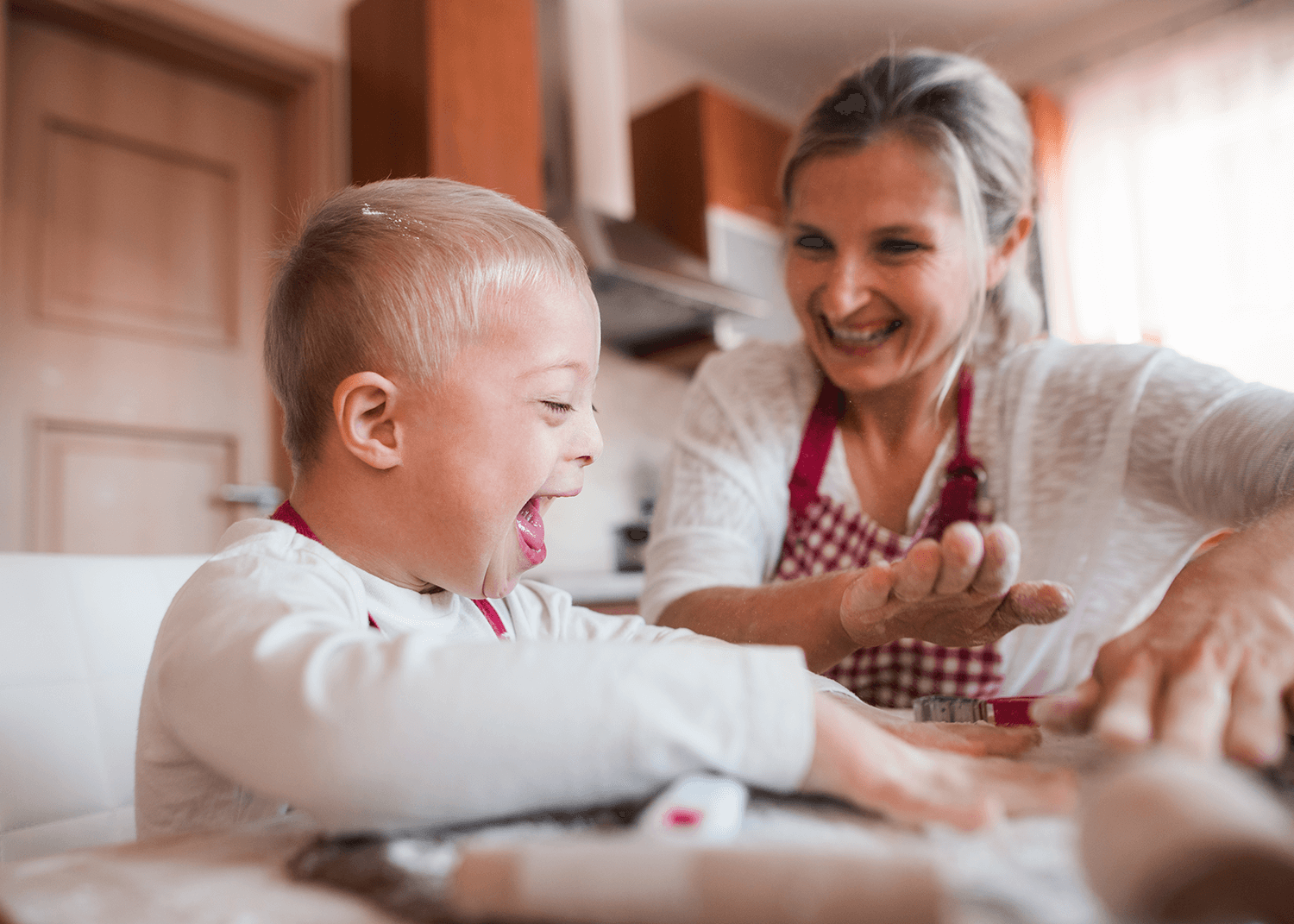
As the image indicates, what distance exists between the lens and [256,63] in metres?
2.53

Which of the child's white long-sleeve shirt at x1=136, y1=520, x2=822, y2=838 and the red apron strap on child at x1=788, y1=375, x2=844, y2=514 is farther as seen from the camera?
the red apron strap on child at x1=788, y1=375, x2=844, y2=514

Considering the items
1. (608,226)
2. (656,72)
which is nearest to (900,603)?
(608,226)

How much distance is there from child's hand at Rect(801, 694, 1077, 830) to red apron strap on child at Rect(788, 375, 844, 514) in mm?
693

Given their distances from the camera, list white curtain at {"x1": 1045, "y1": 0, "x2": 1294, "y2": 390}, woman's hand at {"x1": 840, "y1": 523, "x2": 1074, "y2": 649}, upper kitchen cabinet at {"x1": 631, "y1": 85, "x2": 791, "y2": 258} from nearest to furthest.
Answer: woman's hand at {"x1": 840, "y1": 523, "x2": 1074, "y2": 649}, white curtain at {"x1": 1045, "y1": 0, "x2": 1294, "y2": 390}, upper kitchen cabinet at {"x1": 631, "y1": 85, "x2": 791, "y2": 258}

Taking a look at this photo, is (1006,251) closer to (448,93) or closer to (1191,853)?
(1191,853)

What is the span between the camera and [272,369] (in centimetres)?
77

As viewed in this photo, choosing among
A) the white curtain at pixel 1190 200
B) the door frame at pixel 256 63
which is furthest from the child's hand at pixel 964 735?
the white curtain at pixel 1190 200

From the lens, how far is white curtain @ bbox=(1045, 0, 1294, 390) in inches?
122

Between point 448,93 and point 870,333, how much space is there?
1.79m

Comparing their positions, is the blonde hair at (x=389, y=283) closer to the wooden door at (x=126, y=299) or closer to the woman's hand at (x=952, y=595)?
the woman's hand at (x=952, y=595)

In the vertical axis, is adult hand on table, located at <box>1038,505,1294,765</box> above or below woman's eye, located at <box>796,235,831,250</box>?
below

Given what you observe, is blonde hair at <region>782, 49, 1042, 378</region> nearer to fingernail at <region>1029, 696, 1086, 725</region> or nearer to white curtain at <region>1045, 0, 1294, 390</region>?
fingernail at <region>1029, 696, 1086, 725</region>

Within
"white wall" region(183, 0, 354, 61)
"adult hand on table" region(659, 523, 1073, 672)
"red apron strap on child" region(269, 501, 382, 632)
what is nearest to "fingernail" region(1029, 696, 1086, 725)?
"adult hand on table" region(659, 523, 1073, 672)

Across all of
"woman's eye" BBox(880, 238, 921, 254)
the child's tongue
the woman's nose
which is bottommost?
the child's tongue
